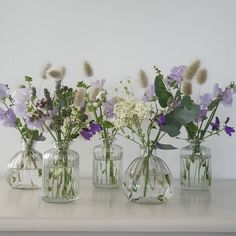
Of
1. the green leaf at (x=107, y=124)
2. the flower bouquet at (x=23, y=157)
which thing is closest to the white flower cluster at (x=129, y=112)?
the green leaf at (x=107, y=124)

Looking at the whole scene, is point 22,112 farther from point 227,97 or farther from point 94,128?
point 227,97

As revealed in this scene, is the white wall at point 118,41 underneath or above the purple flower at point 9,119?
above

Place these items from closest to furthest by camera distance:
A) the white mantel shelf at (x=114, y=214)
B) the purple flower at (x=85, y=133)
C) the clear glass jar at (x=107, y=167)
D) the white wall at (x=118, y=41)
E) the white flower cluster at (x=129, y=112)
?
the white mantel shelf at (x=114, y=214) → the white flower cluster at (x=129, y=112) → the purple flower at (x=85, y=133) → the clear glass jar at (x=107, y=167) → the white wall at (x=118, y=41)

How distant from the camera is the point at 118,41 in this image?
1460mm

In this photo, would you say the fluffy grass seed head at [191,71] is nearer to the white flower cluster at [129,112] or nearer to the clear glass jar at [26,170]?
the white flower cluster at [129,112]

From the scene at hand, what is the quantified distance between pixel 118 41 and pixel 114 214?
0.64 m

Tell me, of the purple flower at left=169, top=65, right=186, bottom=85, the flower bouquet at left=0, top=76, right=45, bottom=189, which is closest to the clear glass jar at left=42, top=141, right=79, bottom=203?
the flower bouquet at left=0, top=76, right=45, bottom=189

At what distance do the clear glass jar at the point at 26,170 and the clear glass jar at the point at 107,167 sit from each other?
0.52 feet

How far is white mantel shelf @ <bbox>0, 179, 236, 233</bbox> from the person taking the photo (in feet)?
3.11

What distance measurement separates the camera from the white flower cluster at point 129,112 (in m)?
1.07

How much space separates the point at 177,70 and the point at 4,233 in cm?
62

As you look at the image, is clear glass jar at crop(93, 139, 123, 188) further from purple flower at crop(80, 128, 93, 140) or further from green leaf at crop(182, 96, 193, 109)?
green leaf at crop(182, 96, 193, 109)

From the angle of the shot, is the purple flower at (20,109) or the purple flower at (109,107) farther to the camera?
the purple flower at (109,107)

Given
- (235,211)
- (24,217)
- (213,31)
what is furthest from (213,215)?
(213,31)
